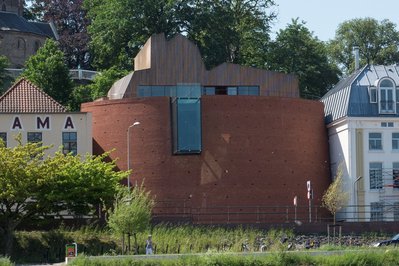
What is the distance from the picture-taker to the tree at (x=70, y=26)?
13262 centimetres

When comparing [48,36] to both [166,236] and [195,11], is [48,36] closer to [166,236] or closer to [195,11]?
[195,11]

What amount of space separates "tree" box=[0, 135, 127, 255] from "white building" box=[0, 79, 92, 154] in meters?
7.33

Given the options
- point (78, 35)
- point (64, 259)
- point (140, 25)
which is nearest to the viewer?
point (64, 259)

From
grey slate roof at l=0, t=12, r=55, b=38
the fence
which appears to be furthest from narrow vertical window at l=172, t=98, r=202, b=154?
grey slate roof at l=0, t=12, r=55, b=38

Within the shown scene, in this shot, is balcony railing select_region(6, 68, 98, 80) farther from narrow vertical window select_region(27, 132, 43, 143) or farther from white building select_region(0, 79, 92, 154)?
narrow vertical window select_region(27, 132, 43, 143)

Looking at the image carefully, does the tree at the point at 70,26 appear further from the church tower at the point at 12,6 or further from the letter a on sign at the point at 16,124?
the letter a on sign at the point at 16,124

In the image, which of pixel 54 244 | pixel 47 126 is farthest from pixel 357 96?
pixel 54 244

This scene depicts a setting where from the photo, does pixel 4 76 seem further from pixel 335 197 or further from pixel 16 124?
pixel 335 197

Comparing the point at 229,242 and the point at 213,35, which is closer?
the point at 229,242

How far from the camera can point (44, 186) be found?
229 feet

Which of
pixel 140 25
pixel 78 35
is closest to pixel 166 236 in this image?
pixel 140 25

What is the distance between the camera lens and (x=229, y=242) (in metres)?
72.0

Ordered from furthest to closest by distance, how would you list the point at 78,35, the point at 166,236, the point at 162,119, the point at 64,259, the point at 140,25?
1. the point at 78,35
2. the point at 140,25
3. the point at 162,119
4. the point at 166,236
5. the point at 64,259

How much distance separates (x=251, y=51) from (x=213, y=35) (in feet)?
21.2
